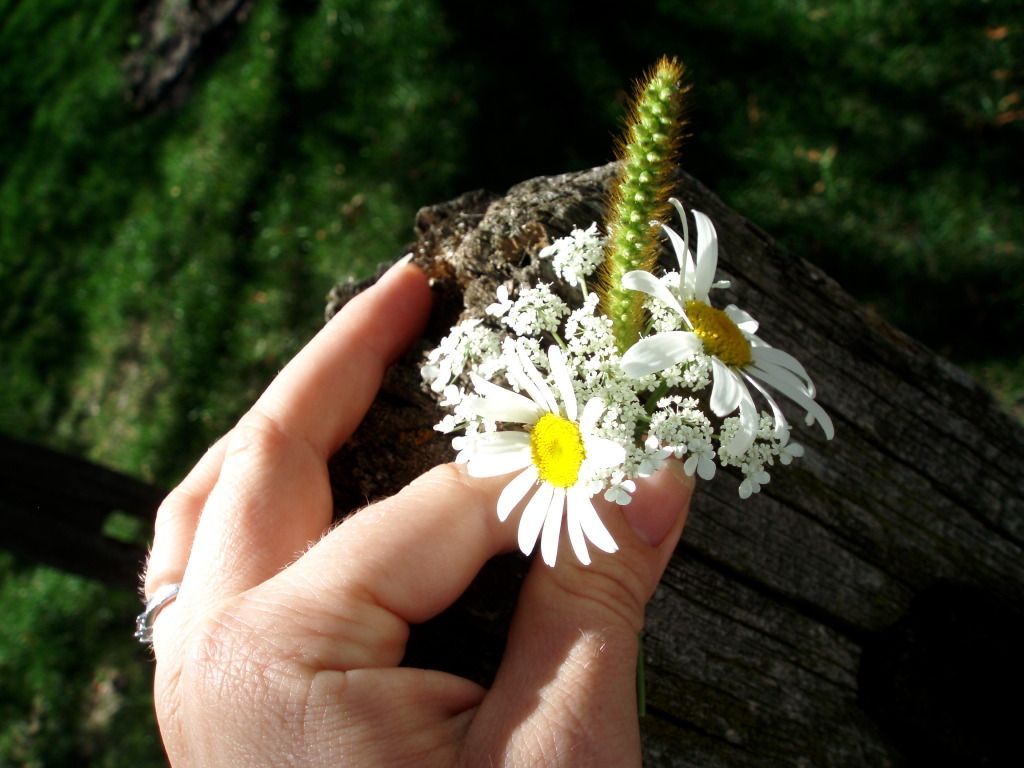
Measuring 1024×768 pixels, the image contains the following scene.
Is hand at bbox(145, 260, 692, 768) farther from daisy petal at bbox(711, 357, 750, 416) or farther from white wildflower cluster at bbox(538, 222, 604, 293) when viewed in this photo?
white wildflower cluster at bbox(538, 222, 604, 293)

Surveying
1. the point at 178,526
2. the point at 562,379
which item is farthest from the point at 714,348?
the point at 178,526

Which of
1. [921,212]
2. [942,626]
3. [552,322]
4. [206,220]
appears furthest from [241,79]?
[942,626]

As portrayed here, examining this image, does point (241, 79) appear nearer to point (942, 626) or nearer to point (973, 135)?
point (973, 135)

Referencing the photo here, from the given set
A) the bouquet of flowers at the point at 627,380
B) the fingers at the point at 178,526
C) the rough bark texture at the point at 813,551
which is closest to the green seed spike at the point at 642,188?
the bouquet of flowers at the point at 627,380

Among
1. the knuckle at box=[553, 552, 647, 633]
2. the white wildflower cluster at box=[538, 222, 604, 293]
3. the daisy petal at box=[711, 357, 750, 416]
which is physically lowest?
the knuckle at box=[553, 552, 647, 633]

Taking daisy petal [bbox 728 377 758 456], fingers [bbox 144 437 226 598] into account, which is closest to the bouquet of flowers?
daisy petal [bbox 728 377 758 456]

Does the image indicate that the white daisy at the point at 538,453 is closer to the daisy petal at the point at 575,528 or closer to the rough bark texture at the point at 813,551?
the daisy petal at the point at 575,528
